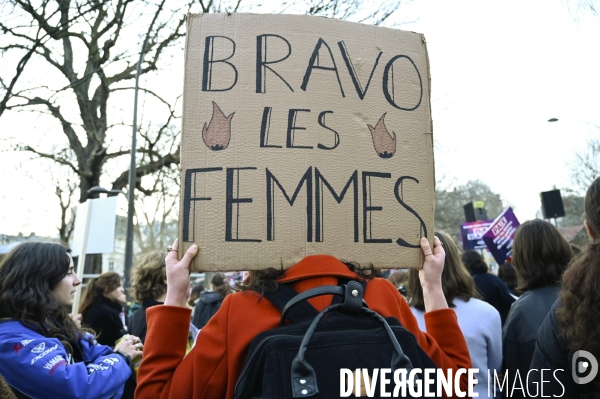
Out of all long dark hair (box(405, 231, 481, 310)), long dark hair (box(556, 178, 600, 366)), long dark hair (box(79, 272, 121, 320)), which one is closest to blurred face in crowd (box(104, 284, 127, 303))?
long dark hair (box(79, 272, 121, 320))

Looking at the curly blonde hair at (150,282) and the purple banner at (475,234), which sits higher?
the purple banner at (475,234)

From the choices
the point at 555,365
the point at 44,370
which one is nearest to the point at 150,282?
the point at 44,370

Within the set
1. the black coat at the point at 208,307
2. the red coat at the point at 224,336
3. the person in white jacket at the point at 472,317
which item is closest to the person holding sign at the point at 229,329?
the red coat at the point at 224,336

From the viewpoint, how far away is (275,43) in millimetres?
1859

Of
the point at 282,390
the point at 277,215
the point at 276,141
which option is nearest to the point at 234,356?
the point at 282,390

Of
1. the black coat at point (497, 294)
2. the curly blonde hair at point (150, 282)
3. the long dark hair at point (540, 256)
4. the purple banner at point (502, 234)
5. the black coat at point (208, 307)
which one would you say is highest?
the purple banner at point (502, 234)

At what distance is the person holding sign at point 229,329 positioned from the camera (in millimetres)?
1441

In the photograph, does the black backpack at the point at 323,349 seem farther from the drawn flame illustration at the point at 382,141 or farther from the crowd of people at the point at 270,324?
the drawn flame illustration at the point at 382,141

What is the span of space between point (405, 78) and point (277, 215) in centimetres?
73

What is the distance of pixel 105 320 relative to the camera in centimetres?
434

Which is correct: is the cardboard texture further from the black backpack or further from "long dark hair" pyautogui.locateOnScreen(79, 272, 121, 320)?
"long dark hair" pyautogui.locateOnScreen(79, 272, 121, 320)

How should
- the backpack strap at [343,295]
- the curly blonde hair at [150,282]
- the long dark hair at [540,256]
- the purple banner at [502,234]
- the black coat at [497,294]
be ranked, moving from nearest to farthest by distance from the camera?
1. the backpack strap at [343,295]
2. the long dark hair at [540,256]
3. the curly blonde hair at [150,282]
4. the black coat at [497,294]
5. the purple banner at [502,234]

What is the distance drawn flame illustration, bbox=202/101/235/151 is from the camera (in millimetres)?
1729

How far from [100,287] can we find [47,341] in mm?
2428
